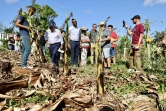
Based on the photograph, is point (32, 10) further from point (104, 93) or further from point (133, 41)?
point (104, 93)

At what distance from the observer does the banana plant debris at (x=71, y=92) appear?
4199mm

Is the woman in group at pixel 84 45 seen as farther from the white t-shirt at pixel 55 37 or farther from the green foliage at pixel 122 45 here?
the green foliage at pixel 122 45

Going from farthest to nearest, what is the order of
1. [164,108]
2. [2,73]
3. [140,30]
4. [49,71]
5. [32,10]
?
[140,30] < [32,10] < [49,71] < [2,73] < [164,108]

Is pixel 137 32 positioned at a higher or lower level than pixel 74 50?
higher

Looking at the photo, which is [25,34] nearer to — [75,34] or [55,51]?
[55,51]

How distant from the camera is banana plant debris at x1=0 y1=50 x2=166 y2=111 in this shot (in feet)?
13.8

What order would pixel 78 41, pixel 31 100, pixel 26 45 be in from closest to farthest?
pixel 31 100, pixel 26 45, pixel 78 41

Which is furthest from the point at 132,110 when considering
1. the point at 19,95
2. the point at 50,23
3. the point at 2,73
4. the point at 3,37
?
the point at 3,37

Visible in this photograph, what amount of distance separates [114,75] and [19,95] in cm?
279

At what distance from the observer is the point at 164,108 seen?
4.66 m

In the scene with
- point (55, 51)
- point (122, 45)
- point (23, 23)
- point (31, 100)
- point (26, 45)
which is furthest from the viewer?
point (122, 45)

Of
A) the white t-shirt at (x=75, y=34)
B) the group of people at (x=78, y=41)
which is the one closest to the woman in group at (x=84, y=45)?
the group of people at (x=78, y=41)

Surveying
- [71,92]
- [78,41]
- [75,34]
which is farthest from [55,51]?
[71,92]

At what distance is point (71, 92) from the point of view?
14.3ft
